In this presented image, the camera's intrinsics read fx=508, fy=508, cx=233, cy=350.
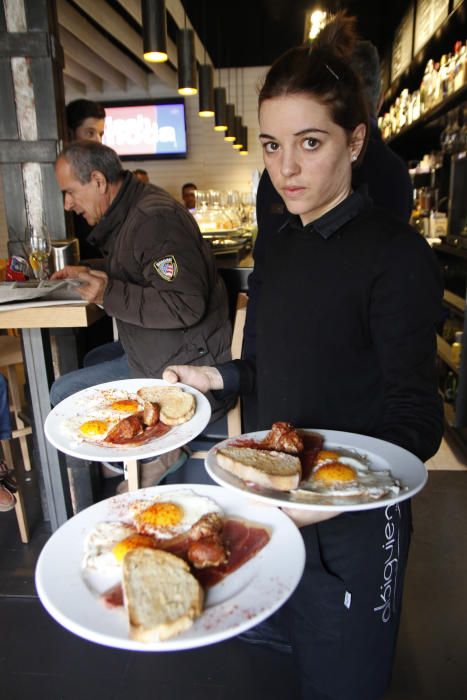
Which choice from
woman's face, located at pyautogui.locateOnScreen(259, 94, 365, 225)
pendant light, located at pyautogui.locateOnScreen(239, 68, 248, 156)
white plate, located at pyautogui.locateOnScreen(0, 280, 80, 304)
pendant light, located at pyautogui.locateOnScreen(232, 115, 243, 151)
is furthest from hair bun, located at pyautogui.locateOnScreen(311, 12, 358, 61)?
pendant light, located at pyautogui.locateOnScreen(239, 68, 248, 156)

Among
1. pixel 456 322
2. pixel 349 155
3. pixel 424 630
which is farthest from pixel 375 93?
pixel 456 322

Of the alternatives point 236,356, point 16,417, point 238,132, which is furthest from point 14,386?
point 238,132

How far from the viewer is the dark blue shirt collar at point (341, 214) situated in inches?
46.1

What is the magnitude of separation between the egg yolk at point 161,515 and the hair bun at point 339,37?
1.05 meters

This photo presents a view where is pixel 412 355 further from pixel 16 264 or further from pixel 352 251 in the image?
pixel 16 264

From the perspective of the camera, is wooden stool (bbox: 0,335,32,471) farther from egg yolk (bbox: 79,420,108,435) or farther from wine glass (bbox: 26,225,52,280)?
egg yolk (bbox: 79,420,108,435)

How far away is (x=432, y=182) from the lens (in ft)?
16.1

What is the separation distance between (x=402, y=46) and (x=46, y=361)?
5902mm

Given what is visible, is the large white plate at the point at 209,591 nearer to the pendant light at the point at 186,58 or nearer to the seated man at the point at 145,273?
the seated man at the point at 145,273

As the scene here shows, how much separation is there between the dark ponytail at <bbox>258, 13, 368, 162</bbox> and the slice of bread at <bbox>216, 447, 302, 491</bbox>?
73cm

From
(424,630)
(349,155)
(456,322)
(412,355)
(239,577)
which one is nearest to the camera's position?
(239,577)

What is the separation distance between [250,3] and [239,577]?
833 cm

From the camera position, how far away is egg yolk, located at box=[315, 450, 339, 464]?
Answer: 1030 mm

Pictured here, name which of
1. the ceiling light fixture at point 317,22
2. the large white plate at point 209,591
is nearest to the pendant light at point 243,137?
the ceiling light fixture at point 317,22
